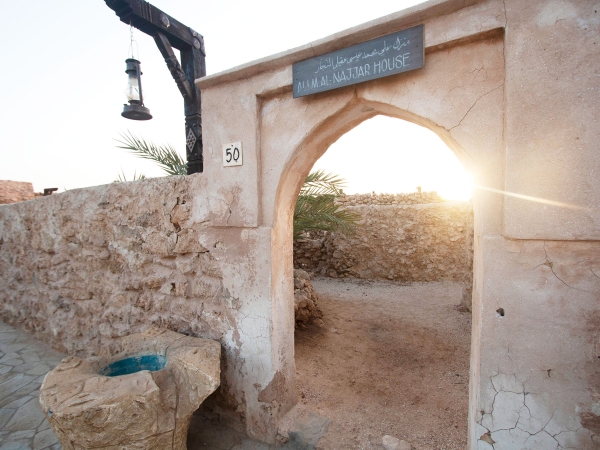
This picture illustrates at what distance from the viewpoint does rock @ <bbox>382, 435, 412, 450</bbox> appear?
1985 mm

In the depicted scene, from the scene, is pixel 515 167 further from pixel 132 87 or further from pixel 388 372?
pixel 132 87

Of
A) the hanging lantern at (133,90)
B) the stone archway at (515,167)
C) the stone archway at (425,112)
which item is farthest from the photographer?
the hanging lantern at (133,90)

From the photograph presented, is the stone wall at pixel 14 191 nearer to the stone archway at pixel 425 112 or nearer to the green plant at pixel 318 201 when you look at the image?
the green plant at pixel 318 201

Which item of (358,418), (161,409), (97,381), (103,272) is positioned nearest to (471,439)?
(358,418)

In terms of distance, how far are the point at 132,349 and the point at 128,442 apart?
2.37ft

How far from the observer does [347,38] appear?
69.1 inches

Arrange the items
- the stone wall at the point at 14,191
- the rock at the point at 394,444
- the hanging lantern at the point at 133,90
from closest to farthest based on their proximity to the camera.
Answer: the rock at the point at 394,444 < the hanging lantern at the point at 133,90 < the stone wall at the point at 14,191

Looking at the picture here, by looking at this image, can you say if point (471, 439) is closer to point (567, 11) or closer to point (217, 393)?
point (217, 393)

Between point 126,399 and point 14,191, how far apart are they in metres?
9.23

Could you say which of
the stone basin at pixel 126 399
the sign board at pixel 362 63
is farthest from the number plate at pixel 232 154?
the stone basin at pixel 126 399

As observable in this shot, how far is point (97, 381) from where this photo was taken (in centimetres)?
169

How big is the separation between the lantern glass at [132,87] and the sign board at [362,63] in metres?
2.07

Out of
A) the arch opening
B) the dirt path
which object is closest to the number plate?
the arch opening

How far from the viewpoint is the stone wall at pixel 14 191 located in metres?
7.72
